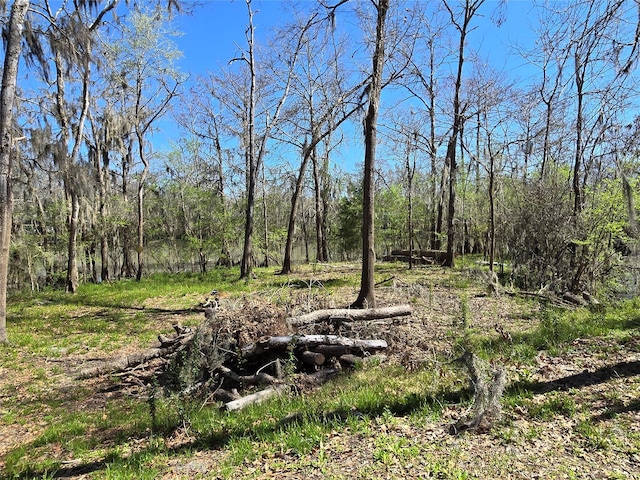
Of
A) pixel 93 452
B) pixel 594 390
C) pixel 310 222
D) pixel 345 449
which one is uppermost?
pixel 310 222

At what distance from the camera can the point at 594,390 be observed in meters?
4.05

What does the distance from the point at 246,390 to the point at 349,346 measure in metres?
1.68

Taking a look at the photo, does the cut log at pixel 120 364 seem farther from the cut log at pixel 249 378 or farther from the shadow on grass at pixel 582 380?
the shadow on grass at pixel 582 380

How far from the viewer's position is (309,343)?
579 centimetres

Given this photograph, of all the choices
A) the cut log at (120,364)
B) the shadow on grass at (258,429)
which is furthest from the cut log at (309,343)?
the cut log at (120,364)

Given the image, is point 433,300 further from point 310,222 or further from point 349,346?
point 310,222

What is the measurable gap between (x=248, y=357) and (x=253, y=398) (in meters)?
1.09

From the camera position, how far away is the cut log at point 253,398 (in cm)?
471

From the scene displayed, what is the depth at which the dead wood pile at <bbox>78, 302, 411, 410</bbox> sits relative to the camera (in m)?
5.30

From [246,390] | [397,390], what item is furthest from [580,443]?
[246,390]

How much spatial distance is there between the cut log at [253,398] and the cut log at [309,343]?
735 millimetres

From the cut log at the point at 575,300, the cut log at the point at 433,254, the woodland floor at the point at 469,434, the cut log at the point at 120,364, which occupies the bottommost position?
the cut log at the point at 120,364

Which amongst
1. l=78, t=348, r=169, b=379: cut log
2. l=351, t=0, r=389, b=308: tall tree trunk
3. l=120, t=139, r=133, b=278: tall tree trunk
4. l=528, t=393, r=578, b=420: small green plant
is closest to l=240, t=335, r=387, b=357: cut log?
l=351, t=0, r=389, b=308: tall tree trunk

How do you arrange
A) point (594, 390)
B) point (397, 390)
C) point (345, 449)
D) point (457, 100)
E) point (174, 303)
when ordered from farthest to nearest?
point (457, 100)
point (174, 303)
point (397, 390)
point (594, 390)
point (345, 449)
